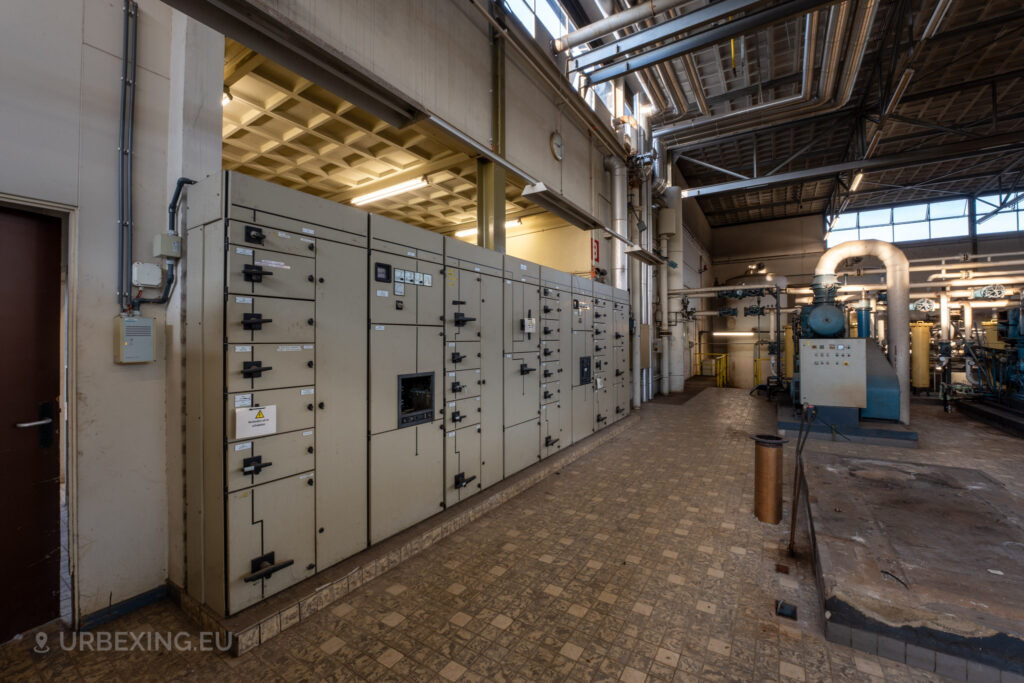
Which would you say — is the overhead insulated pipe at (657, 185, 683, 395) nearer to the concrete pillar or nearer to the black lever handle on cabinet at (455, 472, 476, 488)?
the black lever handle on cabinet at (455, 472, 476, 488)

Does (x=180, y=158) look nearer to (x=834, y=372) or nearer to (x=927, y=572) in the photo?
(x=927, y=572)

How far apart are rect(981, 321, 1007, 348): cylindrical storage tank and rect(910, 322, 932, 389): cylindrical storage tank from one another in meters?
1.17

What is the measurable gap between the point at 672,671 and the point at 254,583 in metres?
2.24

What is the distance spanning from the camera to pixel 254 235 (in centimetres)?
229

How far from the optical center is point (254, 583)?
227 centimetres

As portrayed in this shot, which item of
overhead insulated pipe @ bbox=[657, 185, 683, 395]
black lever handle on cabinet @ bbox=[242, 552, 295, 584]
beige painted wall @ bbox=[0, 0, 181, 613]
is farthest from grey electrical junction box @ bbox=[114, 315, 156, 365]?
overhead insulated pipe @ bbox=[657, 185, 683, 395]

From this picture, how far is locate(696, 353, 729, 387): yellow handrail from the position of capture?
48.4 ft

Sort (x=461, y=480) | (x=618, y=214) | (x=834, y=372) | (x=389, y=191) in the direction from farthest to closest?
(x=618, y=214)
(x=389, y=191)
(x=834, y=372)
(x=461, y=480)

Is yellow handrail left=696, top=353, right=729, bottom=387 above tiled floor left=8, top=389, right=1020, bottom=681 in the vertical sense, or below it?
above

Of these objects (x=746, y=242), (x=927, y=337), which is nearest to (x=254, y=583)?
(x=927, y=337)

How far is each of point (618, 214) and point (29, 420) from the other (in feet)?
26.9

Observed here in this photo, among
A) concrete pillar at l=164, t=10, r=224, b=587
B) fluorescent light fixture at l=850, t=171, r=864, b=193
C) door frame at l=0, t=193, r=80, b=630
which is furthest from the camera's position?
fluorescent light fixture at l=850, t=171, r=864, b=193

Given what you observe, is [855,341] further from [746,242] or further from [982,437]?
[746,242]

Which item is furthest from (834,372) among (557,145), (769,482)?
(557,145)
